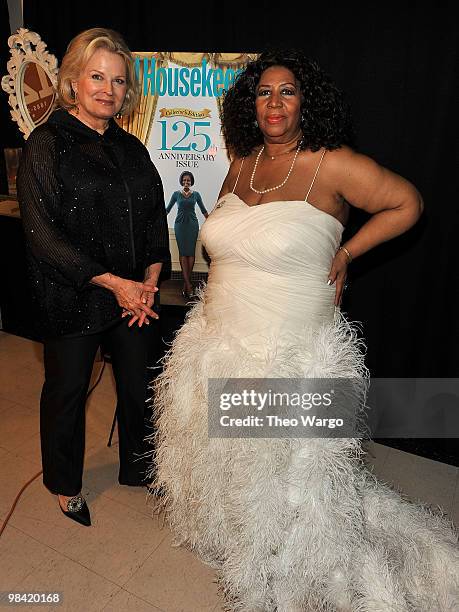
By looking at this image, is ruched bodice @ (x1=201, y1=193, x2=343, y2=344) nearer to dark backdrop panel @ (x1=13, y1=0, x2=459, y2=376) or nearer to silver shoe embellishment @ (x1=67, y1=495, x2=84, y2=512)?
dark backdrop panel @ (x1=13, y1=0, x2=459, y2=376)

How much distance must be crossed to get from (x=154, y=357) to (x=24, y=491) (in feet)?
2.94

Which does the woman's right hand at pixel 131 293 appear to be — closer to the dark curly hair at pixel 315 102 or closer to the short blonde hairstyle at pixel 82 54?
the short blonde hairstyle at pixel 82 54

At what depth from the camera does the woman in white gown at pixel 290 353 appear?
1602 mm

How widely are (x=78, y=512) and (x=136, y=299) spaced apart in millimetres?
1019

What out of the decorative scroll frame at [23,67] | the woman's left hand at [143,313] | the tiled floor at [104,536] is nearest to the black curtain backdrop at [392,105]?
the decorative scroll frame at [23,67]

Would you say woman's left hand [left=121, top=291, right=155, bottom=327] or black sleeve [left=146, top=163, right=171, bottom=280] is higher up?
black sleeve [left=146, top=163, right=171, bottom=280]

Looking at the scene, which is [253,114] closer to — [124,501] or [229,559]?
[229,559]

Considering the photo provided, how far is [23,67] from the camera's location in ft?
10.0

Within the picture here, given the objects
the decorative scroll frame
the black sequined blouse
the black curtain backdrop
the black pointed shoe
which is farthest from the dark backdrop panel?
the black pointed shoe

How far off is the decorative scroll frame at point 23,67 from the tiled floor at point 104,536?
180 cm

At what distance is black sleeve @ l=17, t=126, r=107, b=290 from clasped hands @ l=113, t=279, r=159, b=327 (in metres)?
0.12

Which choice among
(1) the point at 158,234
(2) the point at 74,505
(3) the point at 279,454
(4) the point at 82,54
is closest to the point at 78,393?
(2) the point at 74,505

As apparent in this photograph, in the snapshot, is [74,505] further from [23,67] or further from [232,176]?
[23,67]

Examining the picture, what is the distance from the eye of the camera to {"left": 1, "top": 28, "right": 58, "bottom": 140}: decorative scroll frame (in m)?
2.90
